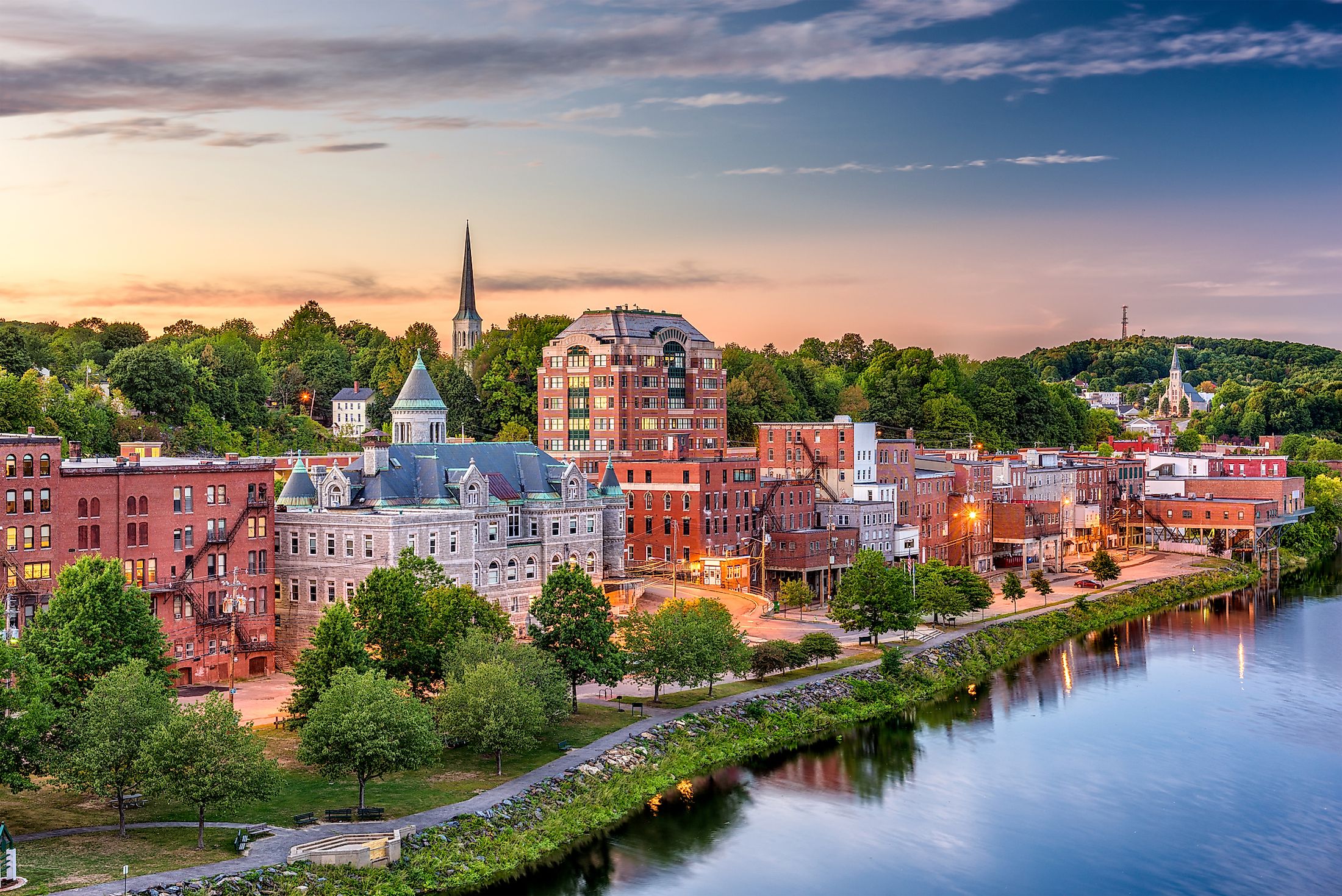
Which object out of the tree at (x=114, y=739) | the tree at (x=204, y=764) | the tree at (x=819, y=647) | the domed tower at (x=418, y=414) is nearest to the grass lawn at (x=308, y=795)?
the tree at (x=114, y=739)

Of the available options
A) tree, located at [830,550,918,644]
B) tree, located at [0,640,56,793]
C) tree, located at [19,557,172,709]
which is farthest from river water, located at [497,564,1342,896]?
tree, located at [19,557,172,709]

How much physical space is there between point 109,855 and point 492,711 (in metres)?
16.7

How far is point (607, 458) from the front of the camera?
122 meters

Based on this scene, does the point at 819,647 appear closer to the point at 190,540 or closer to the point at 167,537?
the point at 190,540

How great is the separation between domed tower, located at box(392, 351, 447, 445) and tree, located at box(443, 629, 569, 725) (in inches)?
1532

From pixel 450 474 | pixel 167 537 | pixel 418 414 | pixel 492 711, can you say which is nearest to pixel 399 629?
pixel 492 711

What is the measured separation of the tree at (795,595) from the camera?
A: 321ft

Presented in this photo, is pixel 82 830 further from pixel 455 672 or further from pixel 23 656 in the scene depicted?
pixel 455 672

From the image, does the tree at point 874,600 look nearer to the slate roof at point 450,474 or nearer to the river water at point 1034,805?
the river water at point 1034,805

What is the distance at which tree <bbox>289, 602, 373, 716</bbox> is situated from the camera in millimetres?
59812

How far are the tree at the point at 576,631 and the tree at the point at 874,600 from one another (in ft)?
79.2

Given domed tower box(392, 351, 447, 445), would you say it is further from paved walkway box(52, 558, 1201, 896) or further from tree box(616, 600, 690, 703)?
paved walkway box(52, 558, 1201, 896)

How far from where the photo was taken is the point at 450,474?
293 feet

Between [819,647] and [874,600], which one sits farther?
[874,600]
